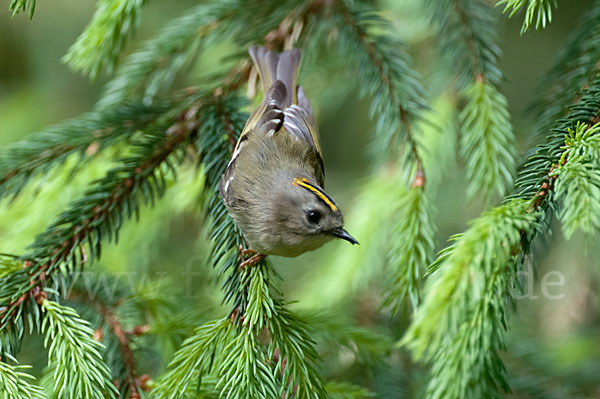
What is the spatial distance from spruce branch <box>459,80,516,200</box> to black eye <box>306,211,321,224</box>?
1.49ft

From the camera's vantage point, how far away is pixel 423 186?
1412 mm

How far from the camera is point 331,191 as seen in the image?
3.39 metres

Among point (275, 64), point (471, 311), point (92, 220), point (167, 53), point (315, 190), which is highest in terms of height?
point (275, 64)

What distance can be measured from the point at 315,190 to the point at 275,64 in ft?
1.73

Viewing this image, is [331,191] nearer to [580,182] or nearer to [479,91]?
[479,91]

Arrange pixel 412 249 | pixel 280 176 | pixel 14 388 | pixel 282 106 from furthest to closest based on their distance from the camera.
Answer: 1. pixel 282 106
2. pixel 280 176
3. pixel 412 249
4. pixel 14 388

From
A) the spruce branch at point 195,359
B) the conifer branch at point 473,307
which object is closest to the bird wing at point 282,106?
the spruce branch at point 195,359

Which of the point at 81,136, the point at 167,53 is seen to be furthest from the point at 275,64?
the point at 81,136

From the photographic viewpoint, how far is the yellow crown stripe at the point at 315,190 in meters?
1.61

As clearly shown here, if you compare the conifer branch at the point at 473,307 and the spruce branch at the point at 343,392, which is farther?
the spruce branch at the point at 343,392

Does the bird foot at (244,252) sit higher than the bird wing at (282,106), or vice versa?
the bird wing at (282,106)

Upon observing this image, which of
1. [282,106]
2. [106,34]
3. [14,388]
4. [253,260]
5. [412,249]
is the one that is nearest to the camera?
[14,388]

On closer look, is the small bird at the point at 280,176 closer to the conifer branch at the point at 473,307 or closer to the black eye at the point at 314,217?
the black eye at the point at 314,217

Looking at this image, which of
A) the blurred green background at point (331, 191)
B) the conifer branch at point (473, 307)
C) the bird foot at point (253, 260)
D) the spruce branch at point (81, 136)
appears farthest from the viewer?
the blurred green background at point (331, 191)
